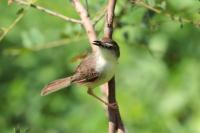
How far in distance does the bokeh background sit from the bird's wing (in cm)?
145

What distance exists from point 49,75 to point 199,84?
1.15 meters

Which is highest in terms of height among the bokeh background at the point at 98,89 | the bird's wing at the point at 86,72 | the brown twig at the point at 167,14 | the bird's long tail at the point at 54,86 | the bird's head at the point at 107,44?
the brown twig at the point at 167,14

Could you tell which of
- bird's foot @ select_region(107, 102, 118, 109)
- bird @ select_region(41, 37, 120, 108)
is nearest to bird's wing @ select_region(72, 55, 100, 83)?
bird @ select_region(41, 37, 120, 108)

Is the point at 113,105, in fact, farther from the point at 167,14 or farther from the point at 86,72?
the point at 167,14

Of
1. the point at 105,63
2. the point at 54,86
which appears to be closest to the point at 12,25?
the point at 54,86

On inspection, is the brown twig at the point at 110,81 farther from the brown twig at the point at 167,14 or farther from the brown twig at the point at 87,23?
the brown twig at the point at 167,14

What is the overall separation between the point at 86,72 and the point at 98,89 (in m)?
1.92

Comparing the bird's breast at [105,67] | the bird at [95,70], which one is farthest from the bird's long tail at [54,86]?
the bird's breast at [105,67]

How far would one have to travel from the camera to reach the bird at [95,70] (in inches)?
106

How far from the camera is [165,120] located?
15.4ft

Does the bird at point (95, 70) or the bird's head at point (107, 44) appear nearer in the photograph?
the bird's head at point (107, 44)

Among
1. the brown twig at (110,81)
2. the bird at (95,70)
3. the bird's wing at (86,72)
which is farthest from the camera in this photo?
the bird's wing at (86,72)

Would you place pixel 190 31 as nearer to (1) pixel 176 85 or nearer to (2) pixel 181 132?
(1) pixel 176 85

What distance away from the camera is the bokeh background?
469 cm
